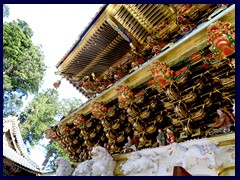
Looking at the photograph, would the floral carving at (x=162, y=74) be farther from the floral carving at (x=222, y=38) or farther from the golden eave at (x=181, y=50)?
the floral carving at (x=222, y=38)

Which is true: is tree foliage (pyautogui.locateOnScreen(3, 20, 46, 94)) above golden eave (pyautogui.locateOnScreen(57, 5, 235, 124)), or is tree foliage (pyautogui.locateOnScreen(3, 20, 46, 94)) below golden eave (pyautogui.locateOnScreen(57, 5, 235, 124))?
above

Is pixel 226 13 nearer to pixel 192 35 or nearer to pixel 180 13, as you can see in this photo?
pixel 192 35

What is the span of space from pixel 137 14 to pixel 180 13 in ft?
3.39

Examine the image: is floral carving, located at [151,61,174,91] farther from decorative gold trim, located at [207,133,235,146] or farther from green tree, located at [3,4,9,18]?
green tree, located at [3,4,9,18]

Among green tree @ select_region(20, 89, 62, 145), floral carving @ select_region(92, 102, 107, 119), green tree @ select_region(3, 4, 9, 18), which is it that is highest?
green tree @ select_region(3, 4, 9, 18)

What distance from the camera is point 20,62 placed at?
1449cm

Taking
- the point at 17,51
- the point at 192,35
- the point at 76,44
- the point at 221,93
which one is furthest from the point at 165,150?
the point at 17,51

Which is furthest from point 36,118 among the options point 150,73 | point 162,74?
point 162,74

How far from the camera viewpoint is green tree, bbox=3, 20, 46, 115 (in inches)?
493

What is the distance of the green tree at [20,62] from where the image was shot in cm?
1253

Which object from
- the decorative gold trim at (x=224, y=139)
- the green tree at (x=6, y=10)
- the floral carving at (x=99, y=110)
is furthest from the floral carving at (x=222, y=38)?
the green tree at (x=6, y=10)

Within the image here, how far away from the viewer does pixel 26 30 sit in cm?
1403

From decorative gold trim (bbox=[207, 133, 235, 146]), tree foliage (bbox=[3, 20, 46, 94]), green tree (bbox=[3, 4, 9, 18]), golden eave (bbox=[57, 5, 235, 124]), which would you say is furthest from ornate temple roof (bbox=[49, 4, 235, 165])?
green tree (bbox=[3, 4, 9, 18])

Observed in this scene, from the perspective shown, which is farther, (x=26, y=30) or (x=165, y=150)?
(x=26, y=30)
